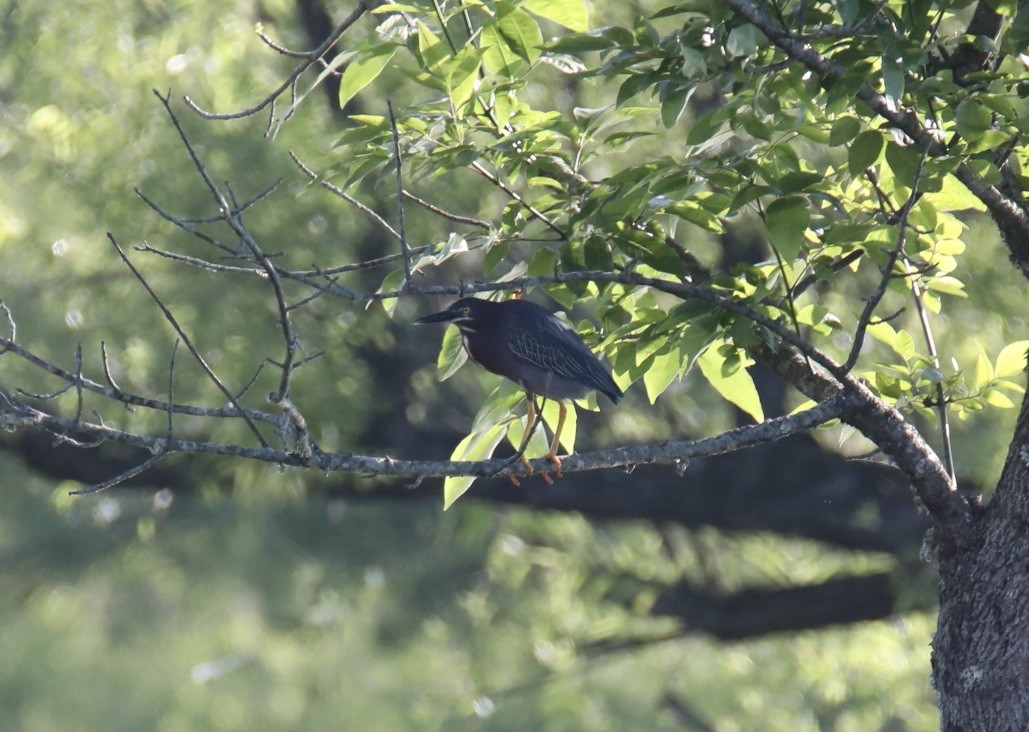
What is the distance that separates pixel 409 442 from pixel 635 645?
1848 mm

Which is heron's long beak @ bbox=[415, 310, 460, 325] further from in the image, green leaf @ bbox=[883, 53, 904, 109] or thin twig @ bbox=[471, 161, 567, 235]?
green leaf @ bbox=[883, 53, 904, 109]

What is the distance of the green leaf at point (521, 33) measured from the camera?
1.94 m

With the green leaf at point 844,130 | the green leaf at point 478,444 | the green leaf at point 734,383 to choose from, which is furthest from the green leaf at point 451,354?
the green leaf at point 844,130

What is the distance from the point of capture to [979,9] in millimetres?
2314

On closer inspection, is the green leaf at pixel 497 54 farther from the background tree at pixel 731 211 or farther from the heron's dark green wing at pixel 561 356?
the heron's dark green wing at pixel 561 356

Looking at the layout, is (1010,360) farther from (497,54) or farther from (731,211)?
(497,54)

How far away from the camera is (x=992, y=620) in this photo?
6.72 feet

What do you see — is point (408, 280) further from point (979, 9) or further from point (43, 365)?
point (979, 9)

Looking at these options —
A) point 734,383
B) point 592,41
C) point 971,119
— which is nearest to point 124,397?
point 592,41

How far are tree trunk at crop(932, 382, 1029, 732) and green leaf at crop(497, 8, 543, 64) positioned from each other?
3.54ft

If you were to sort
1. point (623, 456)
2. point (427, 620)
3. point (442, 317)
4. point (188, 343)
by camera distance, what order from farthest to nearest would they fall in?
point (427, 620)
point (442, 317)
point (623, 456)
point (188, 343)

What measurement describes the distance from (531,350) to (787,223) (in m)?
1.20

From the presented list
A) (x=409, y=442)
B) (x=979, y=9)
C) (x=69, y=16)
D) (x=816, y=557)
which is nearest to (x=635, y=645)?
(x=816, y=557)

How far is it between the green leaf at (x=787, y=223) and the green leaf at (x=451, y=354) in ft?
2.53
